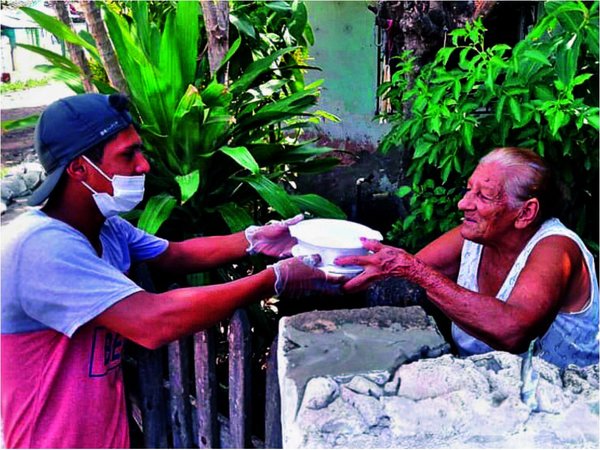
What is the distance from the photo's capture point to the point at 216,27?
148 inches

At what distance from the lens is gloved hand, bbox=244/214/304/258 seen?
8.76ft

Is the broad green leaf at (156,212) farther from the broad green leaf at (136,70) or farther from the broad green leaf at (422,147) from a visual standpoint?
the broad green leaf at (422,147)

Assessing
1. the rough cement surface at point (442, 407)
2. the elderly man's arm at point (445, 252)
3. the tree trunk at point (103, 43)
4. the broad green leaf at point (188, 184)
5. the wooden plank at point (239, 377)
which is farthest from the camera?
the tree trunk at point (103, 43)

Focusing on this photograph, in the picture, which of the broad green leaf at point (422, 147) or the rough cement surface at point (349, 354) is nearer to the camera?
the rough cement surface at point (349, 354)

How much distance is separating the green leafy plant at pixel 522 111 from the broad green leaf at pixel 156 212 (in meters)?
1.20

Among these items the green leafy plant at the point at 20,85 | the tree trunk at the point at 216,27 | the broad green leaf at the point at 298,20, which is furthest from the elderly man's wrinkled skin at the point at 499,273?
the green leafy plant at the point at 20,85

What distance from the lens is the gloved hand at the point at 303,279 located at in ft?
6.94

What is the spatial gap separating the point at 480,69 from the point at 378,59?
15.6ft

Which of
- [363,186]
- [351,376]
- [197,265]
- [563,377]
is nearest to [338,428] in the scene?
[351,376]

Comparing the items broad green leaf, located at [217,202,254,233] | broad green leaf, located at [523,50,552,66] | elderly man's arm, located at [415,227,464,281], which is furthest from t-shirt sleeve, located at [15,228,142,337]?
broad green leaf, located at [523,50,552,66]

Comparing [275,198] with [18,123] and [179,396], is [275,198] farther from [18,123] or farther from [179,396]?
[18,123]

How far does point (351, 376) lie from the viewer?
1.69 m

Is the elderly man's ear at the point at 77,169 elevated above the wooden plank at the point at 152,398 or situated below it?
above

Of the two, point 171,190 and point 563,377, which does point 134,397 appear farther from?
point 563,377
